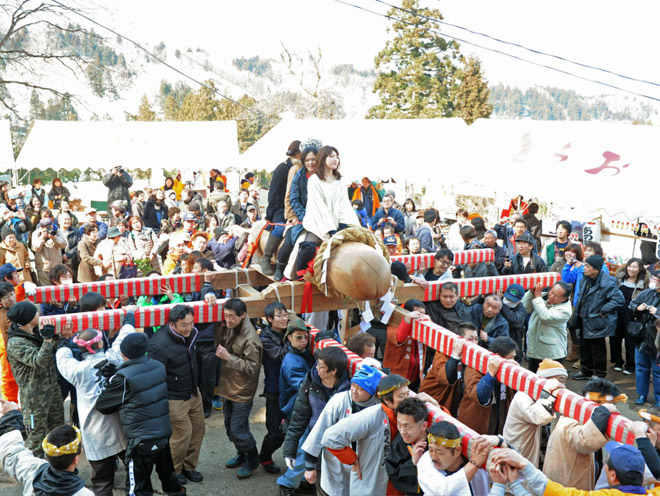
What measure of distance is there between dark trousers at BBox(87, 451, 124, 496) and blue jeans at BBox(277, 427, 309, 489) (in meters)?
1.35

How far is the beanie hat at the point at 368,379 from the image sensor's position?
4238mm

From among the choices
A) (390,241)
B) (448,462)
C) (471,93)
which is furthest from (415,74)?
(448,462)

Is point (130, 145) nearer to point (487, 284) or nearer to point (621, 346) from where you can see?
point (487, 284)

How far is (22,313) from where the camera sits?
527 cm

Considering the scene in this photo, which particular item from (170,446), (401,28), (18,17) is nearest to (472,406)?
(170,446)

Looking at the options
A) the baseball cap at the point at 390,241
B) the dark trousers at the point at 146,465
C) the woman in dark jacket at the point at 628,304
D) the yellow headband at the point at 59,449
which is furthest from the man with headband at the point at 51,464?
the woman in dark jacket at the point at 628,304

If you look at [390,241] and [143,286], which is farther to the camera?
[390,241]

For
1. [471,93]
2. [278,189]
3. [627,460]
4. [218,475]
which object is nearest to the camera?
[627,460]

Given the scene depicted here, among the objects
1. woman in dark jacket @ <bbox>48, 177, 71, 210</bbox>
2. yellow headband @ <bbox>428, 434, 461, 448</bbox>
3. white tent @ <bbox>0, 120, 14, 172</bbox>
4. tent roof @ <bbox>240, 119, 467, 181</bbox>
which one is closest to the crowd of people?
yellow headband @ <bbox>428, 434, 461, 448</bbox>

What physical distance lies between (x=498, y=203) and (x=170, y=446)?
16.7 m

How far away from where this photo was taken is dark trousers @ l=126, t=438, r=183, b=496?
188 inches

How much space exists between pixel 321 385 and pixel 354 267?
1010 mm

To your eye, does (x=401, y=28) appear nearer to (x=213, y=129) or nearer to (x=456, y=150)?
(x=213, y=129)

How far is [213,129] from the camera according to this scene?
20.8m
